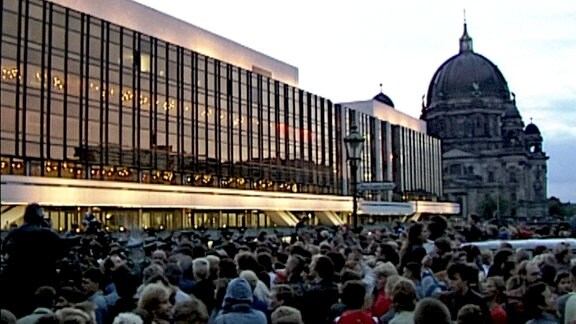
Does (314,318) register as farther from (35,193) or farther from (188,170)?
(188,170)

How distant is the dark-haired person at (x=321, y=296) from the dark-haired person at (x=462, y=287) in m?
1.37

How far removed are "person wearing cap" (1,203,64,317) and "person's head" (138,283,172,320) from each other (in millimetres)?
1407

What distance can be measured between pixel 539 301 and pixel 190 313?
11.6 feet

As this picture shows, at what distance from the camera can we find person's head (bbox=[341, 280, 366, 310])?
7734 mm

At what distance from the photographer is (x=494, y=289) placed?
9000 millimetres

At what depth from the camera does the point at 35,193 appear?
151 ft

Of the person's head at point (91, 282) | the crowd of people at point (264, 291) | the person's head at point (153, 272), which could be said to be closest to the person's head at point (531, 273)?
the crowd of people at point (264, 291)

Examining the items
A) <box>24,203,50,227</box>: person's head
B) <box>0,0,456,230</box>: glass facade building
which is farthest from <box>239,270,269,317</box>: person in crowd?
<box>0,0,456,230</box>: glass facade building

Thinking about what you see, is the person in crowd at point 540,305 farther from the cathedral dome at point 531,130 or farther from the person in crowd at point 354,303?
the cathedral dome at point 531,130

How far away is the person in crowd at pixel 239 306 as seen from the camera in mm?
7504

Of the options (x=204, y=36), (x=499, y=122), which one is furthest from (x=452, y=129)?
(x=204, y=36)

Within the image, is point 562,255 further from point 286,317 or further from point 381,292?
point 286,317

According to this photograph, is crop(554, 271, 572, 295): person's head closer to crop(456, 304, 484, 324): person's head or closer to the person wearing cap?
crop(456, 304, 484, 324): person's head

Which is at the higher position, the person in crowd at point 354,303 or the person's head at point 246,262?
the person's head at point 246,262
